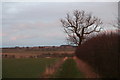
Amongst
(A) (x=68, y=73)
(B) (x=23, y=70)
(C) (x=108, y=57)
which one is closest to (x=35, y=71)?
(B) (x=23, y=70)

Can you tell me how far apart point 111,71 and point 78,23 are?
4574 centimetres

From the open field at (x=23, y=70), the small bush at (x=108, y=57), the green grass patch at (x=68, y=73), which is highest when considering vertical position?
the small bush at (x=108, y=57)

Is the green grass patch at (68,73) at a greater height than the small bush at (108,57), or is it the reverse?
the small bush at (108,57)

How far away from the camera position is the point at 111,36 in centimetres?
1435

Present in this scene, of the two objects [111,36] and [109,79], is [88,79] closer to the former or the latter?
[109,79]

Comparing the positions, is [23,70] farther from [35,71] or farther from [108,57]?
[108,57]

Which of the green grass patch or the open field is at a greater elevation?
the green grass patch

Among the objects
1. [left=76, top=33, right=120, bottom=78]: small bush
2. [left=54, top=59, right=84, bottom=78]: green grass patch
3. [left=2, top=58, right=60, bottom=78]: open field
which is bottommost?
[left=2, top=58, right=60, bottom=78]: open field

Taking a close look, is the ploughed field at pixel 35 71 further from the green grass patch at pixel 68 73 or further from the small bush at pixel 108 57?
the small bush at pixel 108 57

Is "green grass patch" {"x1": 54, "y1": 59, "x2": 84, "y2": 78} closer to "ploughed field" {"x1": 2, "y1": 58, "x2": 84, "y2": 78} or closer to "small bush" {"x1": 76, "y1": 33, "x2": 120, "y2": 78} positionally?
"ploughed field" {"x1": 2, "y1": 58, "x2": 84, "y2": 78}

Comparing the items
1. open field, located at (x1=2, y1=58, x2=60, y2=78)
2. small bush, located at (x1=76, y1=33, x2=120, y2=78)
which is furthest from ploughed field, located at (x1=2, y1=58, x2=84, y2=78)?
small bush, located at (x1=76, y1=33, x2=120, y2=78)

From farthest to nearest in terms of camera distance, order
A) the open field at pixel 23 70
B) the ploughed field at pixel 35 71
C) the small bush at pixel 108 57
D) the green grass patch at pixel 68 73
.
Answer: the open field at pixel 23 70 < the ploughed field at pixel 35 71 < the green grass patch at pixel 68 73 < the small bush at pixel 108 57

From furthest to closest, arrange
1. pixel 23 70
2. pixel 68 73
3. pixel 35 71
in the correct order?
pixel 23 70
pixel 35 71
pixel 68 73

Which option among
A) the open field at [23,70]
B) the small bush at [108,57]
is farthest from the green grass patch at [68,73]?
the small bush at [108,57]
